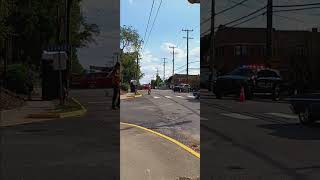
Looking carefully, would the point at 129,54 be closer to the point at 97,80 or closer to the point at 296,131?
the point at 97,80

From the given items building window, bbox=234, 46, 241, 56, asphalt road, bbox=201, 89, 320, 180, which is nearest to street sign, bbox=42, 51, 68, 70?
asphalt road, bbox=201, 89, 320, 180

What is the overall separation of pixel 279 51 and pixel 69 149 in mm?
6722

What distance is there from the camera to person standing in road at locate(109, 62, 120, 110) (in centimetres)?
403

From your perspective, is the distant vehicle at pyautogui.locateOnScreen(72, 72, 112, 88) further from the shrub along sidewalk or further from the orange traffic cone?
the shrub along sidewalk

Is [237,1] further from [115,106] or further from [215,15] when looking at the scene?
[115,106]

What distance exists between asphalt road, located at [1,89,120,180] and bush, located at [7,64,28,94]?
11.1 metres

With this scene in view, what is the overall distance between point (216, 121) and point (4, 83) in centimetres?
2438

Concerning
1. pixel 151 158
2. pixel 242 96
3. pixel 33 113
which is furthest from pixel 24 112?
pixel 242 96

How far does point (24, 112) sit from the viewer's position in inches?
806

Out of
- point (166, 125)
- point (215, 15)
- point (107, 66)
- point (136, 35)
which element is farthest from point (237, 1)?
point (166, 125)

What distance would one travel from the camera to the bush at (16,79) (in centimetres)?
2600

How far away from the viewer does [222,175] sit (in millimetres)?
6297

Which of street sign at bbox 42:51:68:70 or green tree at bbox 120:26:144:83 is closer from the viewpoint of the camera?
green tree at bbox 120:26:144:83

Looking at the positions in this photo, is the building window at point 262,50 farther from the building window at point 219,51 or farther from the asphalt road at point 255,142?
the asphalt road at point 255,142
